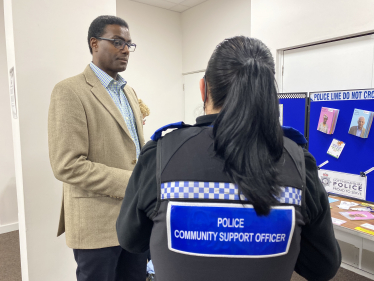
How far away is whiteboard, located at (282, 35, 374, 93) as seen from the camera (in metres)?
2.38

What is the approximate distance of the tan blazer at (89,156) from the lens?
1.11 m

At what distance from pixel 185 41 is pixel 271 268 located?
4.39 m

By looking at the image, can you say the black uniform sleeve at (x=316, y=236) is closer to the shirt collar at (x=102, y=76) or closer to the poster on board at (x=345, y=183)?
the shirt collar at (x=102, y=76)

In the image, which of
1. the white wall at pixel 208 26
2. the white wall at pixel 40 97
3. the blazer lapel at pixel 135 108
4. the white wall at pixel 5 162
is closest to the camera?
the blazer lapel at pixel 135 108

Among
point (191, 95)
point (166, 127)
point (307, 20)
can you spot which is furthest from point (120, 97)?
point (191, 95)

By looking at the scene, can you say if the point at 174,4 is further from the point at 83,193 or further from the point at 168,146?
the point at 168,146

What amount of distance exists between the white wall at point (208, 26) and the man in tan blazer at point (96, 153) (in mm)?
2732

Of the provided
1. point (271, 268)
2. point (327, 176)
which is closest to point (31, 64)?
point (271, 268)

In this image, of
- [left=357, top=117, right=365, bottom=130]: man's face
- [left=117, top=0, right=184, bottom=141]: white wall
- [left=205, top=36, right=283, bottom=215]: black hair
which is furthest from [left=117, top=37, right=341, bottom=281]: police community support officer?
[left=117, top=0, right=184, bottom=141]: white wall

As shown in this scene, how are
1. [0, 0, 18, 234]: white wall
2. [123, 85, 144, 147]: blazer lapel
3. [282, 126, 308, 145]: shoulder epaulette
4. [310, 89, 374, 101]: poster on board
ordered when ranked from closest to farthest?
[282, 126, 308, 145]: shoulder epaulette
[123, 85, 144, 147]: blazer lapel
[310, 89, 374, 101]: poster on board
[0, 0, 18, 234]: white wall

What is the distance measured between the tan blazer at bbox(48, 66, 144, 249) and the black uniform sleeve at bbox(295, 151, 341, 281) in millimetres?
733

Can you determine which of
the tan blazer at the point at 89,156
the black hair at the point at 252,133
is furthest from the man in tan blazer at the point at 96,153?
the black hair at the point at 252,133

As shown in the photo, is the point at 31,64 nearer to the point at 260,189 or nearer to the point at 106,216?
the point at 106,216

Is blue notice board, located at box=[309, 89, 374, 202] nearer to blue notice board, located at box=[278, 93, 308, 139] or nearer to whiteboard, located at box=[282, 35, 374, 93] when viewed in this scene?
blue notice board, located at box=[278, 93, 308, 139]
